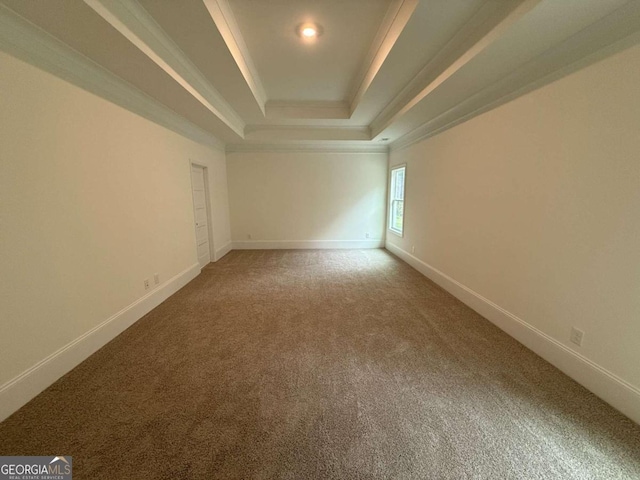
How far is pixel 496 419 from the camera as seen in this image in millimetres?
1561

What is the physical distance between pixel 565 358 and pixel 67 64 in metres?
4.61

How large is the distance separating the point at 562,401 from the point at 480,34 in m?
2.79

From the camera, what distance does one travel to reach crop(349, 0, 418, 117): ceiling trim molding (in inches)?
77.5

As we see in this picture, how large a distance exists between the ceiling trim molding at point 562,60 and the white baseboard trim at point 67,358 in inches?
176

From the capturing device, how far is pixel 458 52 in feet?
7.36

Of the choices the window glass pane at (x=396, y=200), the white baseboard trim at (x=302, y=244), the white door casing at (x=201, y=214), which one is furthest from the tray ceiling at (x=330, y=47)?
the white baseboard trim at (x=302, y=244)

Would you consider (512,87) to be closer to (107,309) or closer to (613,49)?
(613,49)

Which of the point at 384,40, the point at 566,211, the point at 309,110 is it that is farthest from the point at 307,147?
the point at 566,211

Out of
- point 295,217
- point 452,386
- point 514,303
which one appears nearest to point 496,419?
point 452,386

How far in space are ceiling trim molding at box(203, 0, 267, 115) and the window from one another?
3487 millimetres

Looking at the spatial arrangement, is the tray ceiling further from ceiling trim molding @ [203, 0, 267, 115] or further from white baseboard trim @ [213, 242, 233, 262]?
white baseboard trim @ [213, 242, 233, 262]

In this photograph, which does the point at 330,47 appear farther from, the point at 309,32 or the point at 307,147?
the point at 307,147

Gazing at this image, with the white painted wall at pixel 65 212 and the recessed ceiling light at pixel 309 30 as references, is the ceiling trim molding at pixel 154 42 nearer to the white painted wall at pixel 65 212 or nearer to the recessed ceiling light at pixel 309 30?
the white painted wall at pixel 65 212

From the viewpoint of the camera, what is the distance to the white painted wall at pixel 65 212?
5.34ft
